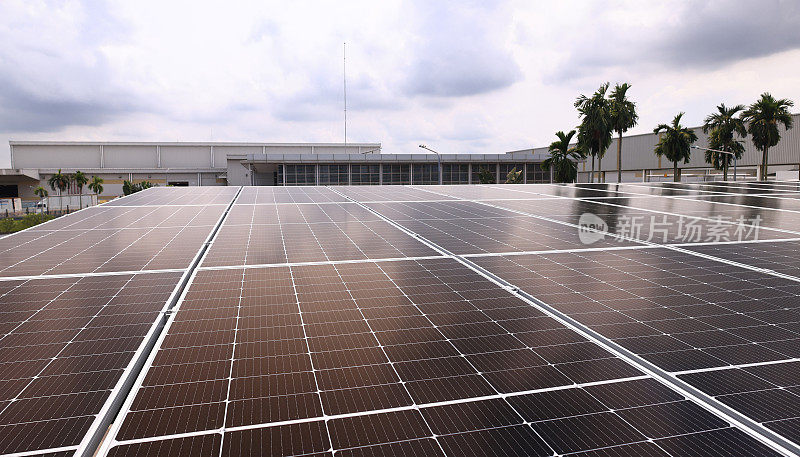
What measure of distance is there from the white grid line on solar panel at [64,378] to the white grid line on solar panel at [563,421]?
97 centimetres

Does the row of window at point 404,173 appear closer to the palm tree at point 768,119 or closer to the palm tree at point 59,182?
the palm tree at point 768,119

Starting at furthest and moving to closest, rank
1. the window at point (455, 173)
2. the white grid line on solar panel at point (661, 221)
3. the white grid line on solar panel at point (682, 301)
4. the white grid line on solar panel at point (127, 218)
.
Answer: the window at point (455, 173) < the white grid line on solar panel at point (127, 218) < the white grid line on solar panel at point (661, 221) < the white grid line on solar panel at point (682, 301)

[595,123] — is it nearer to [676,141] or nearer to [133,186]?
[676,141]

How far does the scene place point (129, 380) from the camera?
6.12 m

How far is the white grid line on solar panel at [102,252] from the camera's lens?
11953 mm

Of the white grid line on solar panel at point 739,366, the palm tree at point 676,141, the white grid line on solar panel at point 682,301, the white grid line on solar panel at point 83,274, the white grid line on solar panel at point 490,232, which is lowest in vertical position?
the white grid line on solar panel at point 739,366

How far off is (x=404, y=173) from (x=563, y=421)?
78.8 meters

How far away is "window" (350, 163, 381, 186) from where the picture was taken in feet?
261

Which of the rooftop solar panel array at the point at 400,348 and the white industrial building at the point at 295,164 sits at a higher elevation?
the white industrial building at the point at 295,164

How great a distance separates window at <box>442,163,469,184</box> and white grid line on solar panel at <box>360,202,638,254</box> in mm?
62625

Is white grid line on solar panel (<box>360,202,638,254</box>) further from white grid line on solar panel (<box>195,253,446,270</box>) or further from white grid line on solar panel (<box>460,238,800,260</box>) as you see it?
white grid line on solar panel (<box>195,253,446,270</box>)

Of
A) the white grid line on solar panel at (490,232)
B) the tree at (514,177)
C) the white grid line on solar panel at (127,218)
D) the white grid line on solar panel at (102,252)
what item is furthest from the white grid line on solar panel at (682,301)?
the tree at (514,177)

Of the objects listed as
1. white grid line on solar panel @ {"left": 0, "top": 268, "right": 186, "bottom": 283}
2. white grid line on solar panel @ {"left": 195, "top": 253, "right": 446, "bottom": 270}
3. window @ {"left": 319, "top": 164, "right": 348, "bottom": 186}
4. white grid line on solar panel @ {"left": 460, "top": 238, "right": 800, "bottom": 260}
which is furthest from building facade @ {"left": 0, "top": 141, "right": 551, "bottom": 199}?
white grid line on solar panel @ {"left": 0, "top": 268, "right": 186, "bottom": 283}

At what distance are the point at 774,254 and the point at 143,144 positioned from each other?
124 m
